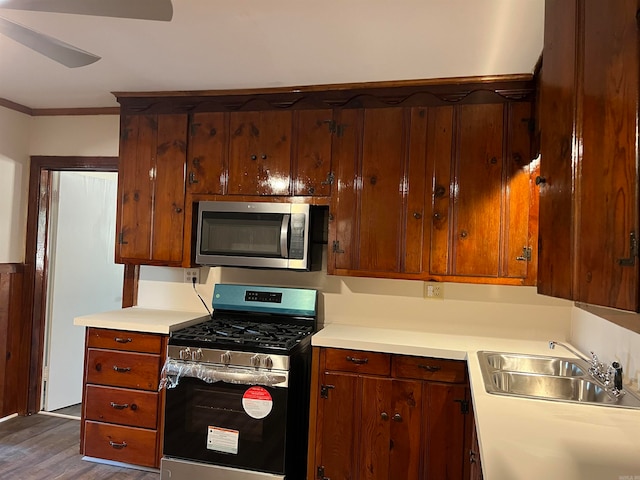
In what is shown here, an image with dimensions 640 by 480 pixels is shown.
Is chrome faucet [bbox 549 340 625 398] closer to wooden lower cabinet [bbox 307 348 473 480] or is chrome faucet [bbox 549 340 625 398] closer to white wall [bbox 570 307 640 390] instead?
white wall [bbox 570 307 640 390]

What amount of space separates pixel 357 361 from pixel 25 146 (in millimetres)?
2983

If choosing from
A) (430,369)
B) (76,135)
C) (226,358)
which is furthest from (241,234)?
(76,135)

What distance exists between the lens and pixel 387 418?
237 centimetres

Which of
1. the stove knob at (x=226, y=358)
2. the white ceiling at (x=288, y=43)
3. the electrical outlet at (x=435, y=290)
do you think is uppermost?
the white ceiling at (x=288, y=43)

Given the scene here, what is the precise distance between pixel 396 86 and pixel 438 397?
1.71 metres

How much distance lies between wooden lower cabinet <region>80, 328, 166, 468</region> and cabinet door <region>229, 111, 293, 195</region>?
105 cm

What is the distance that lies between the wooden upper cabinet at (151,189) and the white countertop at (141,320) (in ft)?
1.13

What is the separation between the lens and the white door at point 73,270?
11.7 ft

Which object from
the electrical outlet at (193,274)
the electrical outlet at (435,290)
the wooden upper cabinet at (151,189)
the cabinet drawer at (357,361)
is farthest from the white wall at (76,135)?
the electrical outlet at (435,290)

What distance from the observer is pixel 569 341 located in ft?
8.70

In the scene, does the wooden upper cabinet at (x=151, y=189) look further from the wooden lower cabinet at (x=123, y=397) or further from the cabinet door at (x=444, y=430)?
the cabinet door at (x=444, y=430)

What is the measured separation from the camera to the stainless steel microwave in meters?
2.70

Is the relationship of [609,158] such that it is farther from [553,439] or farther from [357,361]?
[357,361]

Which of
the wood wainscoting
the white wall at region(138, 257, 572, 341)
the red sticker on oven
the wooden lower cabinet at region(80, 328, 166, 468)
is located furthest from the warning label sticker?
the wood wainscoting
